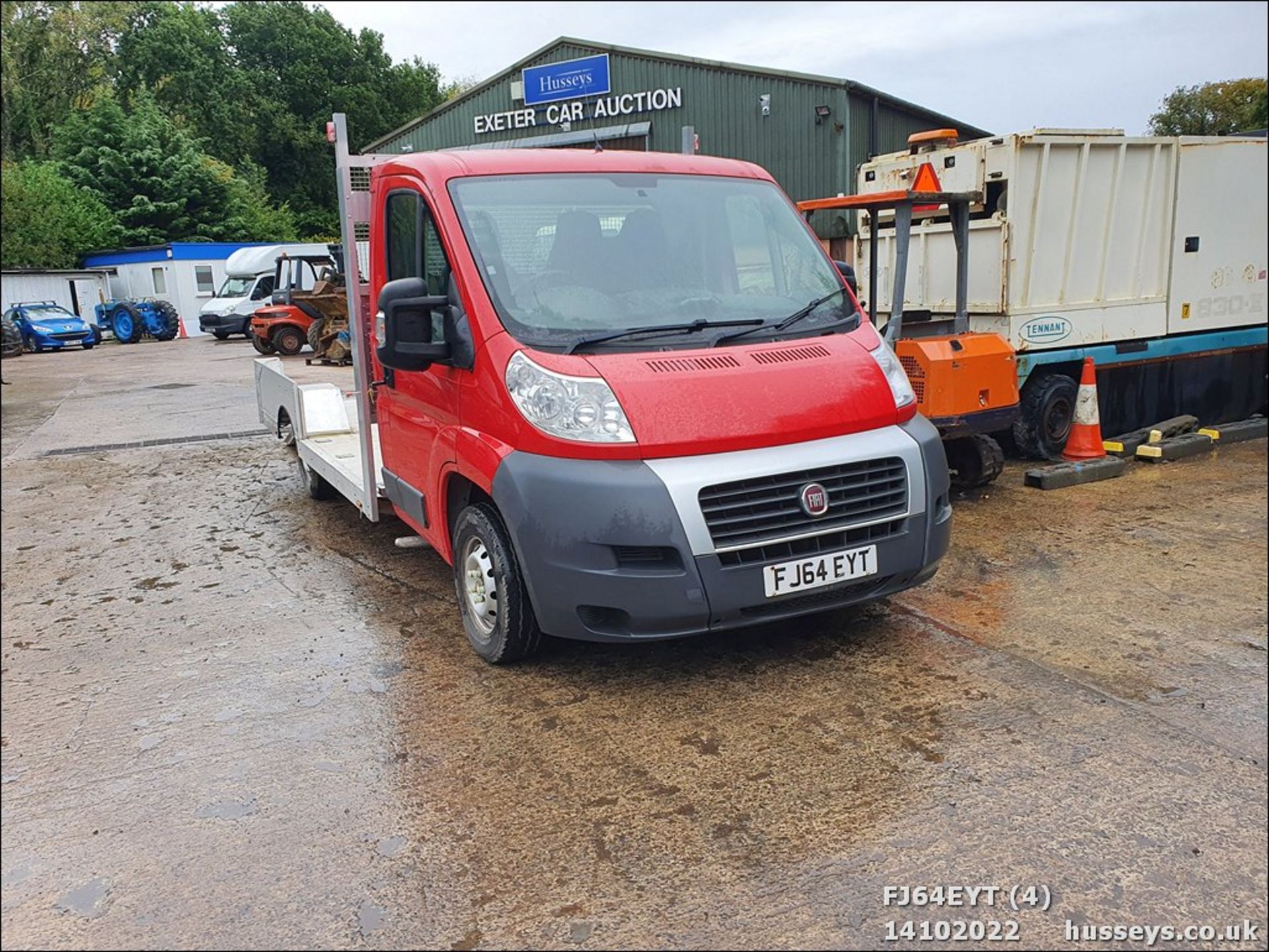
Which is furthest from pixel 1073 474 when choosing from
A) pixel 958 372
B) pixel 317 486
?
pixel 317 486

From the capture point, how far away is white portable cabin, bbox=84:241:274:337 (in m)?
32.5

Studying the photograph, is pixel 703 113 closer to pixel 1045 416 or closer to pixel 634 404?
pixel 1045 416

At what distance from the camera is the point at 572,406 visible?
12.0 ft

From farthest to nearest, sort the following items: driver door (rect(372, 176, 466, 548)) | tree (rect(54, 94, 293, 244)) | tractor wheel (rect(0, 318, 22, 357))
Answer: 1. tree (rect(54, 94, 293, 244))
2. driver door (rect(372, 176, 466, 548))
3. tractor wheel (rect(0, 318, 22, 357))

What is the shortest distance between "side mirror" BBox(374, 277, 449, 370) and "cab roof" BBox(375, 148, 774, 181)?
591mm

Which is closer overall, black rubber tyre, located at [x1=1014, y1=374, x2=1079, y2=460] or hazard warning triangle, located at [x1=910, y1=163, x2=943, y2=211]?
hazard warning triangle, located at [x1=910, y1=163, x2=943, y2=211]

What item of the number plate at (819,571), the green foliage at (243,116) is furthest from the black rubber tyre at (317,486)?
the green foliage at (243,116)

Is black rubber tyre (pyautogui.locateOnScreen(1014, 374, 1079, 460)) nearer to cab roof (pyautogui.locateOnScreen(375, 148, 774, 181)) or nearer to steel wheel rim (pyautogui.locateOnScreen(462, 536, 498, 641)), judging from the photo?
cab roof (pyautogui.locateOnScreen(375, 148, 774, 181))

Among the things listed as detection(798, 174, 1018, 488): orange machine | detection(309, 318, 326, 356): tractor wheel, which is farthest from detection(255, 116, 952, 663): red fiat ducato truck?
detection(309, 318, 326, 356): tractor wheel

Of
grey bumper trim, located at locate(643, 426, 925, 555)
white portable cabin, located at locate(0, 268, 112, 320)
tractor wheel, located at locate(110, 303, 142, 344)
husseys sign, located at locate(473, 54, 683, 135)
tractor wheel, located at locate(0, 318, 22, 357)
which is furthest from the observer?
tractor wheel, located at locate(110, 303, 142, 344)

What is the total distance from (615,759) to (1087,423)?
20.0 feet

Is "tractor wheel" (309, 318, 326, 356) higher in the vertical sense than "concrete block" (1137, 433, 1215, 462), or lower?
higher

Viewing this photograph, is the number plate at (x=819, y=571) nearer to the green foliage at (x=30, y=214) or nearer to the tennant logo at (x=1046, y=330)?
the green foliage at (x=30, y=214)

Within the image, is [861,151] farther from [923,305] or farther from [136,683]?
[136,683]
